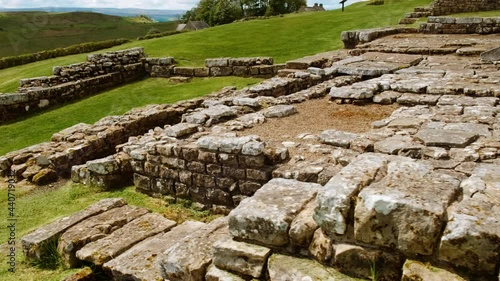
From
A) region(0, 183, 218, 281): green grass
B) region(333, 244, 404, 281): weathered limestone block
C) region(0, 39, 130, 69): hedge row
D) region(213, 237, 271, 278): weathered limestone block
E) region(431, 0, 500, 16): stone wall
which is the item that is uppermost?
region(431, 0, 500, 16): stone wall

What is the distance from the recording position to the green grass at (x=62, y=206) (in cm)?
688

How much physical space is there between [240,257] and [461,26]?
56.4ft

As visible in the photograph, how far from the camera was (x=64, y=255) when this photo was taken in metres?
5.47

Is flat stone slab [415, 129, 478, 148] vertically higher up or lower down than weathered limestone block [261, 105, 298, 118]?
higher up

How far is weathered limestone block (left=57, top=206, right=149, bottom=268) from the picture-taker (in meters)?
5.46

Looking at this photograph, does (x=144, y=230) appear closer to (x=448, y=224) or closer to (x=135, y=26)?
(x=448, y=224)

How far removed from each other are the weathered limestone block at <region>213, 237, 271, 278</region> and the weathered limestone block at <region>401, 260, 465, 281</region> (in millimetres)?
1113

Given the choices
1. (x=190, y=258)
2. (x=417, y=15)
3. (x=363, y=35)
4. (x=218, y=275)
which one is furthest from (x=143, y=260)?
(x=417, y=15)

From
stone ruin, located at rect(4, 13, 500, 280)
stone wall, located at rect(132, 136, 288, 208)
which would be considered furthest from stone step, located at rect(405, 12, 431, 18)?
stone wall, located at rect(132, 136, 288, 208)

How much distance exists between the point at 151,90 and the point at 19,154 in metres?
7.56

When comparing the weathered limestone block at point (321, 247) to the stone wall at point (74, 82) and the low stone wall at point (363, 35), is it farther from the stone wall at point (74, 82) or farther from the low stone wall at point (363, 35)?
the low stone wall at point (363, 35)

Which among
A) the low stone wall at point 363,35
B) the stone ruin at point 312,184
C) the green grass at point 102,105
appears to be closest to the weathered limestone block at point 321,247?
the stone ruin at point 312,184

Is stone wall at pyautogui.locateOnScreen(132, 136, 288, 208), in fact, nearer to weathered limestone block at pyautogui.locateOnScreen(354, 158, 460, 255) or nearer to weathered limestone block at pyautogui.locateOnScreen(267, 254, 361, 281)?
weathered limestone block at pyautogui.locateOnScreen(267, 254, 361, 281)

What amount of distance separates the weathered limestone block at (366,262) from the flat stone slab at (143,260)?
6.76 feet
